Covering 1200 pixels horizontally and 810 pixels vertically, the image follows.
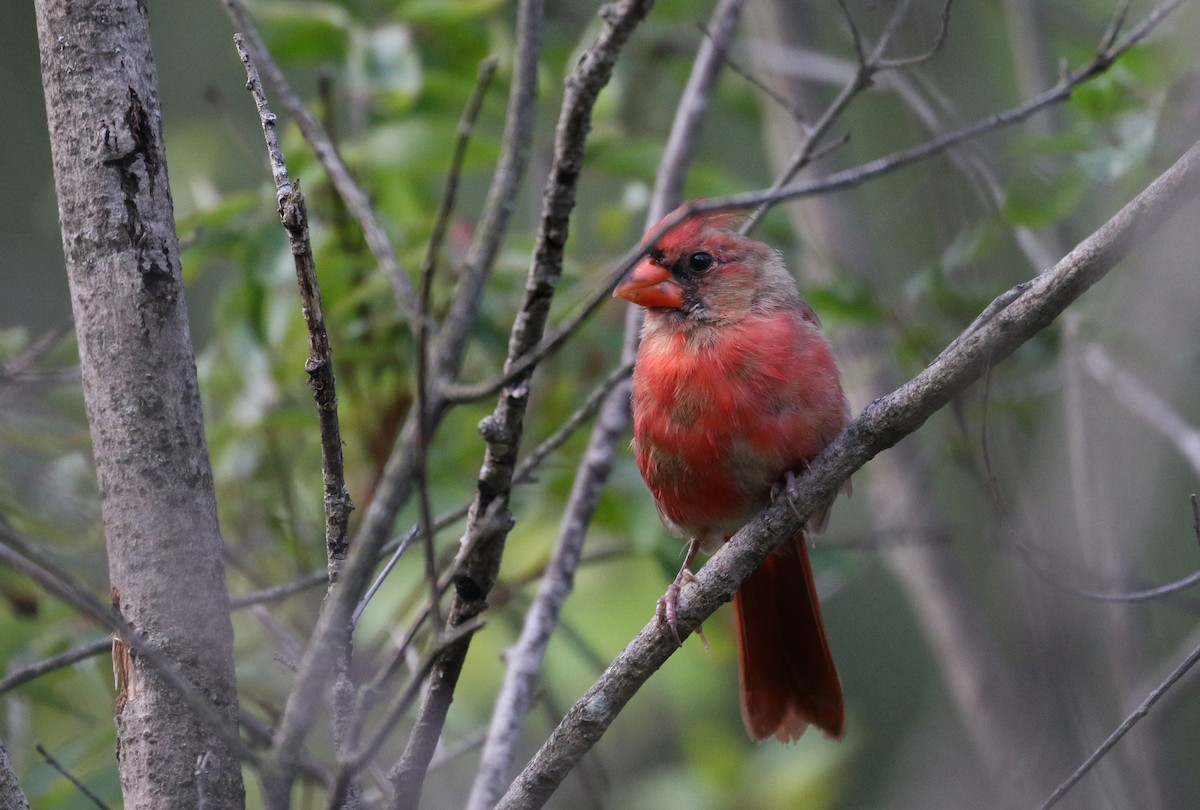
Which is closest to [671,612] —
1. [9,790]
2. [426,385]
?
[426,385]

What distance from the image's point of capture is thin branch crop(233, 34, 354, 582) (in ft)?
5.83

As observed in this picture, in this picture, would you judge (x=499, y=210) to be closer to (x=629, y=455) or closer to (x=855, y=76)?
(x=855, y=76)

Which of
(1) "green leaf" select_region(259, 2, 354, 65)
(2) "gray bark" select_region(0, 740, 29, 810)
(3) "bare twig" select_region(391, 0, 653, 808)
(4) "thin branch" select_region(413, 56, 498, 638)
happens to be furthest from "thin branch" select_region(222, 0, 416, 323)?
(1) "green leaf" select_region(259, 2, 354, 65)

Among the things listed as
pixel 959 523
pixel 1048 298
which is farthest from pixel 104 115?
pixel 959 523

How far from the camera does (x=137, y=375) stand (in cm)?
206

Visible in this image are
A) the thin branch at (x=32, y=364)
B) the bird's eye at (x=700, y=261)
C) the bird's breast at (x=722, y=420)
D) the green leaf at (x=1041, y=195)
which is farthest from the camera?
the bird's eye at (x=700, y=261)

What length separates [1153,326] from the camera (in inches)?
159

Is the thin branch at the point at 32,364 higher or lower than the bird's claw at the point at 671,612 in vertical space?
higher

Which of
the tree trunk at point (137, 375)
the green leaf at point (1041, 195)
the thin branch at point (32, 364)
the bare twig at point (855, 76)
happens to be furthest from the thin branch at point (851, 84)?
the thin branch at point (32, 364)

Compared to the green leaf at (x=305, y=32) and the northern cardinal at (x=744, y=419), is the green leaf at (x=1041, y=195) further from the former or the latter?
the green leaf at (x=305, y=32)

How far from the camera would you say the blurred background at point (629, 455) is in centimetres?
344

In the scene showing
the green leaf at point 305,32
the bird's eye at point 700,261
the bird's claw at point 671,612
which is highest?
the green leaf at point 305,32

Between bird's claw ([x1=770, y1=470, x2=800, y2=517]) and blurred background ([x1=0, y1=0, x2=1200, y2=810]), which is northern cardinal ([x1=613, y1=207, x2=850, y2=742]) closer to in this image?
bird's claw ([x1=770, y1=470, x2=800, y2=517])

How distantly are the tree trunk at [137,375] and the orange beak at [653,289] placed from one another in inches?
56.8
